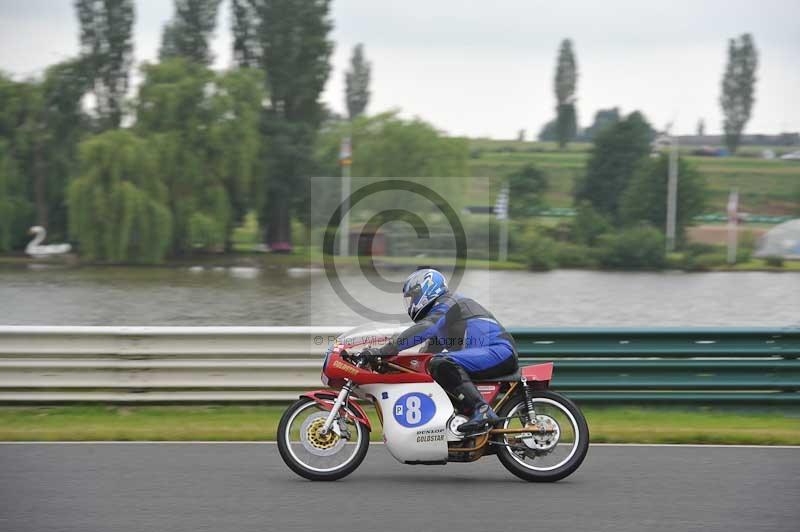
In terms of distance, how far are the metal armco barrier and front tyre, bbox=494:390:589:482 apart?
2.95 meters

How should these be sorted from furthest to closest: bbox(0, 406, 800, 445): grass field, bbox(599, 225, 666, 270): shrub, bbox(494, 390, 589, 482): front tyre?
bbox(599, 225, 666, 270): shrub
bbox(0, 406, 800, 445): grass field
bbox(494, 390, 589, 482): front tyre

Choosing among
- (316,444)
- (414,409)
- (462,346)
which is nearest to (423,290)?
(462,346)

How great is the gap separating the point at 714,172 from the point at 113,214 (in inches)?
2749

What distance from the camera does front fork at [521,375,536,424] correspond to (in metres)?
7.13

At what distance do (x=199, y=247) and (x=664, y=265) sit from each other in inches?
1186

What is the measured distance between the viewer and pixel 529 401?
717 cm

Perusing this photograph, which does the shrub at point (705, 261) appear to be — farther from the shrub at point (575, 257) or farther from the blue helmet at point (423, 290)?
the blue helmet at point (423, 290)

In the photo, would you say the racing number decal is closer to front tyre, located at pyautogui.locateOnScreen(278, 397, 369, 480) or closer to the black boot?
the black boot

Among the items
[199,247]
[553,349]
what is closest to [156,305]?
[199,247]

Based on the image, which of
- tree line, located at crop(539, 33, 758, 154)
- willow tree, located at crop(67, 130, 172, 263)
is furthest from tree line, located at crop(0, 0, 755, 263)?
tree line, located at crop(539, 33, 758, 154)

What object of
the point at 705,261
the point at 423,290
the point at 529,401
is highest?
the point at 423,290

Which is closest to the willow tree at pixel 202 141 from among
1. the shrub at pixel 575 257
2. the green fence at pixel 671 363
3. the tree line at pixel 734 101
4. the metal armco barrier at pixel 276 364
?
the shrub at pixel 575 257

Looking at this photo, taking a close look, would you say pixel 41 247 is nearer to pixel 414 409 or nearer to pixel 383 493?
pixel 414 409

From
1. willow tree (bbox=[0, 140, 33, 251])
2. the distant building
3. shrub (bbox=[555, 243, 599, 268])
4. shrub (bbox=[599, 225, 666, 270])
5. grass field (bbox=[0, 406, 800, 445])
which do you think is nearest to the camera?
grass field (bbox=[0, 406, 800, 445])
